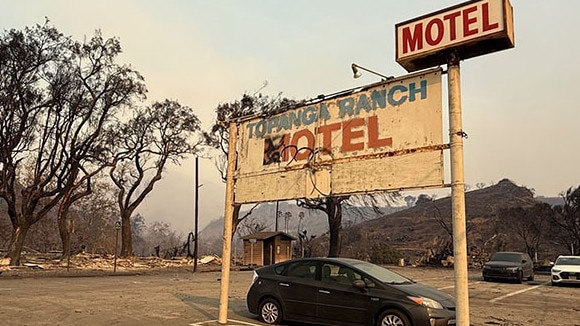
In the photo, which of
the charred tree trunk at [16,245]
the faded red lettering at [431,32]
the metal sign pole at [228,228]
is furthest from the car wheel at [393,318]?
the charred tree trunk at [16,245]

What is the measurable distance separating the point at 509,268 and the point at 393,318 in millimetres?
19900

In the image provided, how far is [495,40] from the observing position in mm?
7605

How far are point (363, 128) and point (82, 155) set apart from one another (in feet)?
101

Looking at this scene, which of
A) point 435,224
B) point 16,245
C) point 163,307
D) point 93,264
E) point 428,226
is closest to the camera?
point 163,307

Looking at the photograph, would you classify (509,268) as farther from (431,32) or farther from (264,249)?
(431,32)

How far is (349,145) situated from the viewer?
9680mm

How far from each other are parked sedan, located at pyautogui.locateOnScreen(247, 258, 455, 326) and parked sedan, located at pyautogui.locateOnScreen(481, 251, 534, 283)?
18.4 m

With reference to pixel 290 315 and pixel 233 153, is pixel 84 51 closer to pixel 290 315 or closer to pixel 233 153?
pixel 233 153

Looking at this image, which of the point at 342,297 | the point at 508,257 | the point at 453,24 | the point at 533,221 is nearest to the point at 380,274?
the point at 342,297

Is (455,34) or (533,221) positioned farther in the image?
(533,221)

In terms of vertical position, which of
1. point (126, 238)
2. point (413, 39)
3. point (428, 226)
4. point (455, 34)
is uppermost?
point (428, 226)

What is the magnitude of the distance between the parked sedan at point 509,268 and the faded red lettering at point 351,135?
20.3 m

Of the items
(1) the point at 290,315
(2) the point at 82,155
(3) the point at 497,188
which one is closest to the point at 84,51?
(2) the point at 82,155

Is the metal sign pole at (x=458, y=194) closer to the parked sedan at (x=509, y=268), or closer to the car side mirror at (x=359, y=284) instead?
the car side mirror at (x=359, y=284)
